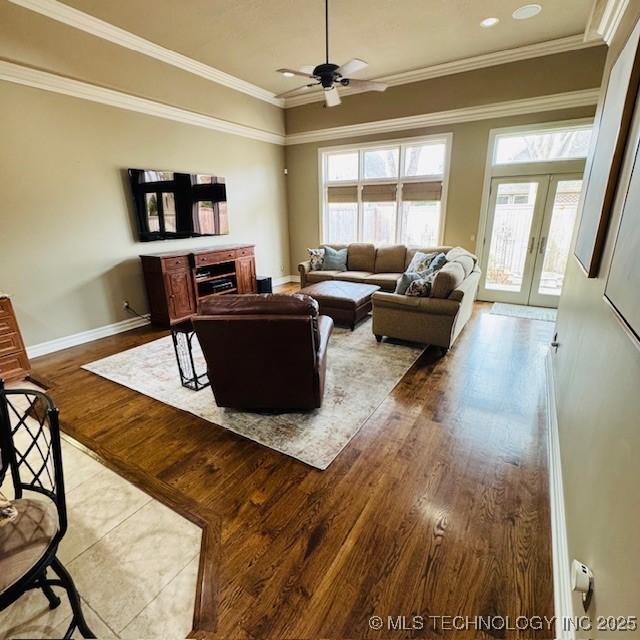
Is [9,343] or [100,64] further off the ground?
[100,64]

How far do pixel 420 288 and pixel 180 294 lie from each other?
10.5ft

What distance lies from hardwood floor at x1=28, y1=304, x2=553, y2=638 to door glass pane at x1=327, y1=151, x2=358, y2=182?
4.84 m

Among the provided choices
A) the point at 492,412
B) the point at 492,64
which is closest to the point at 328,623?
the point at 492,412

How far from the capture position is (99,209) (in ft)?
13.7

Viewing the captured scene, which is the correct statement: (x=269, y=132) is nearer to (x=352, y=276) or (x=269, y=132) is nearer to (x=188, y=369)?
(x=352, y=276)

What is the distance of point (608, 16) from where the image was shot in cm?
220

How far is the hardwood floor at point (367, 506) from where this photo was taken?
139cm

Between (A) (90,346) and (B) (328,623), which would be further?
(A) (90,346)

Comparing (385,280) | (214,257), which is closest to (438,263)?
(385,280)

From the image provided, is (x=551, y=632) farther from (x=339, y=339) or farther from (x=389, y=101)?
(x=389, y=101)

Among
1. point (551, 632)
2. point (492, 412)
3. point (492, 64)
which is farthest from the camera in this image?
point (492, 64)

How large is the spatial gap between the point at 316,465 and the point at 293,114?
22.0ft

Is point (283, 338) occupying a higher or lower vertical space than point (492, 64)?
lower

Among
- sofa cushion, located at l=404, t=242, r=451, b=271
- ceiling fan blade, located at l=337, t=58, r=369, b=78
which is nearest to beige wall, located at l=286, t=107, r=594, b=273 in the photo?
sofa cushion, located at l=404, t=242, r=451, b=271
